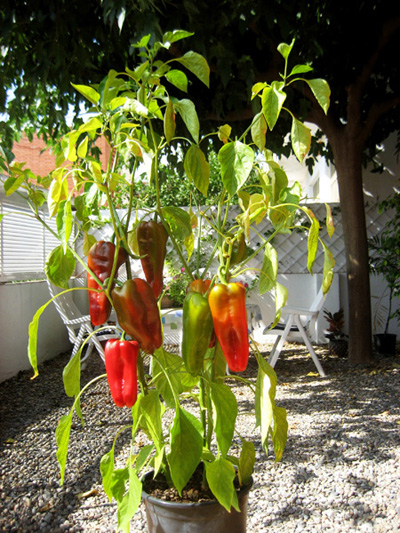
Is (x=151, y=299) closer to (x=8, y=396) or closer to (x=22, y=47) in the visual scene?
(x=8, y=396)

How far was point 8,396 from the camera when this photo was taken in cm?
352

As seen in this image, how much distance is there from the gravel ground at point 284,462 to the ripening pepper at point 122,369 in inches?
39.1

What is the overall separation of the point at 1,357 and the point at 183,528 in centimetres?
316

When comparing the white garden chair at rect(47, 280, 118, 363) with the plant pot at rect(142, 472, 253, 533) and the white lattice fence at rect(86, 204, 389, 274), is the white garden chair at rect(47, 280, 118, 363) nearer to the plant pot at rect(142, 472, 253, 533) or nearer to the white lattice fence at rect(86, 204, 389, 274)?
the white lattice fence at rect(86, 204, 389, 274)

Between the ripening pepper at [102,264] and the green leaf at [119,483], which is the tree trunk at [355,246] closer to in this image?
the green leaf at [119,483]

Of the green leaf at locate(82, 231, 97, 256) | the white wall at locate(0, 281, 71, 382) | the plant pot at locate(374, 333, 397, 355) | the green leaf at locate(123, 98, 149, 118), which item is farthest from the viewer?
the plant pot at locate(374, 333, 397, 355)

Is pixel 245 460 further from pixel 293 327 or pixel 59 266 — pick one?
pixel 293 327

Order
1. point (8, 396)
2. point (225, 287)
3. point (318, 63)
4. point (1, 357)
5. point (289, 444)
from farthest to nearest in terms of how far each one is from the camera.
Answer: point (318, 63)
point (1, 357)
point (8, 396)
point (289, 444)
point (225, 287)

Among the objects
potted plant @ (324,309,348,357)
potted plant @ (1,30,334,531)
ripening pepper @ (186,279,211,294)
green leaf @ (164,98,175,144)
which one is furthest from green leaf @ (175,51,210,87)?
potted plant @ (324,309,348,357)

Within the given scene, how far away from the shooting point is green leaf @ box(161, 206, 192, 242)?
119 centimetres

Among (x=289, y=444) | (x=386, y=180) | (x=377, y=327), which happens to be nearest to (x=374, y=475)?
(x=289, y=444)

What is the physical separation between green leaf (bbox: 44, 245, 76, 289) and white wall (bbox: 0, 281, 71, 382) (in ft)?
10.2

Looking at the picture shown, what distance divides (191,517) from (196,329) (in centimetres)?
52

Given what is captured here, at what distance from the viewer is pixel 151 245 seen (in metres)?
1.09
